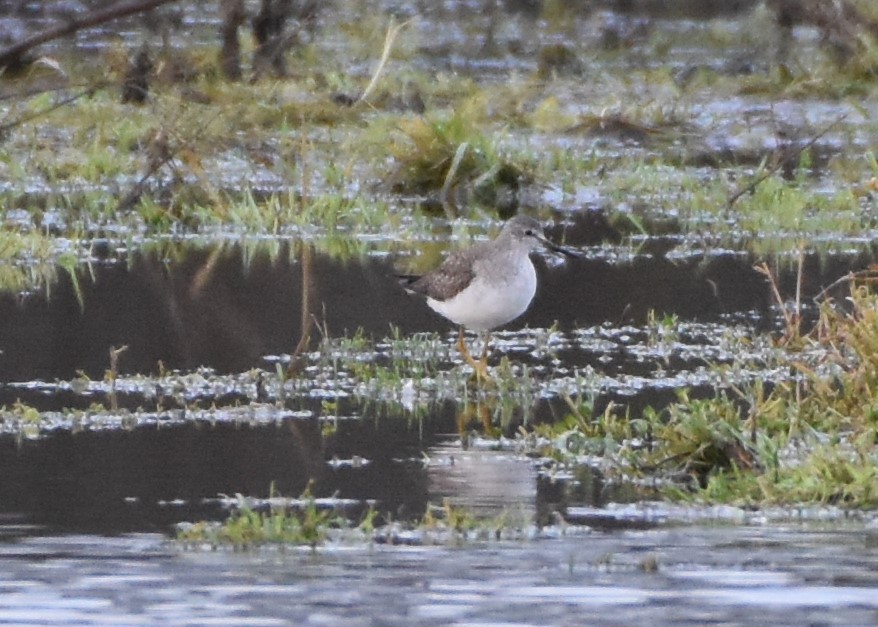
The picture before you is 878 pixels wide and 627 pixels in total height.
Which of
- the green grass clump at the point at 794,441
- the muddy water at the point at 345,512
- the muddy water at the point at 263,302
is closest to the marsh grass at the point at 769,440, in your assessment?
the green grass clump at the point at 794,441

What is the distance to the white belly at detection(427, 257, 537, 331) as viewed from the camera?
948 centimetres

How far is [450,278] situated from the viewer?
9891 mm

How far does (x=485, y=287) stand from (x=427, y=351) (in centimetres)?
46

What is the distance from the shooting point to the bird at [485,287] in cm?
948

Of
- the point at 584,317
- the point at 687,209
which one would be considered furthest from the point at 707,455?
the point at 687,209

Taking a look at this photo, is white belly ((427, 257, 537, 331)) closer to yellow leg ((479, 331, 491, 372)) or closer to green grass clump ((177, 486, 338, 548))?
yellow leg ((479, 331, 491, 372))

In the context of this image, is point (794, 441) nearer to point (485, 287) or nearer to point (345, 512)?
point (345, 512)

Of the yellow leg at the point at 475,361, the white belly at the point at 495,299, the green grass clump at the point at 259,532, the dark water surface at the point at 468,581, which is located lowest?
the dark water surface at the point at 468,581

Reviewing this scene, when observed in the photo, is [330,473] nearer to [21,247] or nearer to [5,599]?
[5,599]

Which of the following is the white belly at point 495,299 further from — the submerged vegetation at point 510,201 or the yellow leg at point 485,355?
the submerged vegetation at point 510,201

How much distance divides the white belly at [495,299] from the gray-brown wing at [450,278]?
11 cm

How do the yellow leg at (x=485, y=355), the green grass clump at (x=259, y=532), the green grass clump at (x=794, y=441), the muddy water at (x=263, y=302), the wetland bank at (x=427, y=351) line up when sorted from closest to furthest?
the wetland bank at (x=427, y=351) < the green grass clump at (x=259, y=532) < the green grass clump at (x=794, y=441) < the yellow leg at (x=485, y=355) < the muddy water at (x=263, y=302)

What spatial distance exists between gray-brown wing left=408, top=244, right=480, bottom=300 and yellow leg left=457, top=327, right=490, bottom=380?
0.65 feet

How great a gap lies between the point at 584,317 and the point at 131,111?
8307 millimetres
